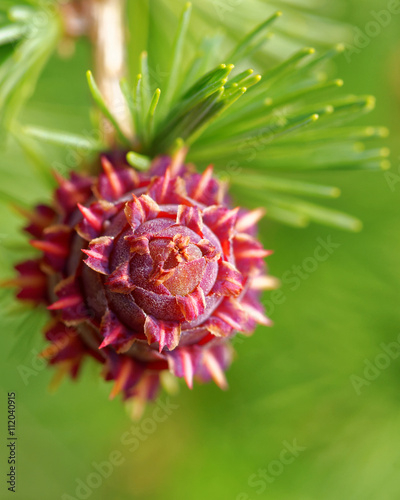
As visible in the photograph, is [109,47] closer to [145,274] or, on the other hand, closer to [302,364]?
[145,274]

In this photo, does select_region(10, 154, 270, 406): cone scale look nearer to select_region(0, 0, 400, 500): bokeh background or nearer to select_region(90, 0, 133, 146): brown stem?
select_region(90, 0, 133, 146): brown stem

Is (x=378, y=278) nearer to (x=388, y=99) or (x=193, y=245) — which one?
(x=388, y=99)

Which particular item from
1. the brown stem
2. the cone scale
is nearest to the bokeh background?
the brown stem

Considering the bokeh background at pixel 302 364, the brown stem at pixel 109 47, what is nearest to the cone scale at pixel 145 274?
the brown stem at pixel 109 47

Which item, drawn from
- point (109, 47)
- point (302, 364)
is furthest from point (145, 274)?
point (302, 364)

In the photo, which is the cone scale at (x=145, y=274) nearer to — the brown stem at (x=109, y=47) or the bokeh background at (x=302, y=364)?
the brown stem at (x=109, y=47)

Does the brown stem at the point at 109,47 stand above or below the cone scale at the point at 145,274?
above

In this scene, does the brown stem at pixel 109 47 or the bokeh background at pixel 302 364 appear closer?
the brown stem at pixel 109 47

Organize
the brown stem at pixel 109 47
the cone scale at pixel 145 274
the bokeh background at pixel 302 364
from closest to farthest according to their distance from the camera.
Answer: the cone scale at pixel 145 274 < the brown stem at pixel 109 47 < the bokeh background at pixel 302 364
